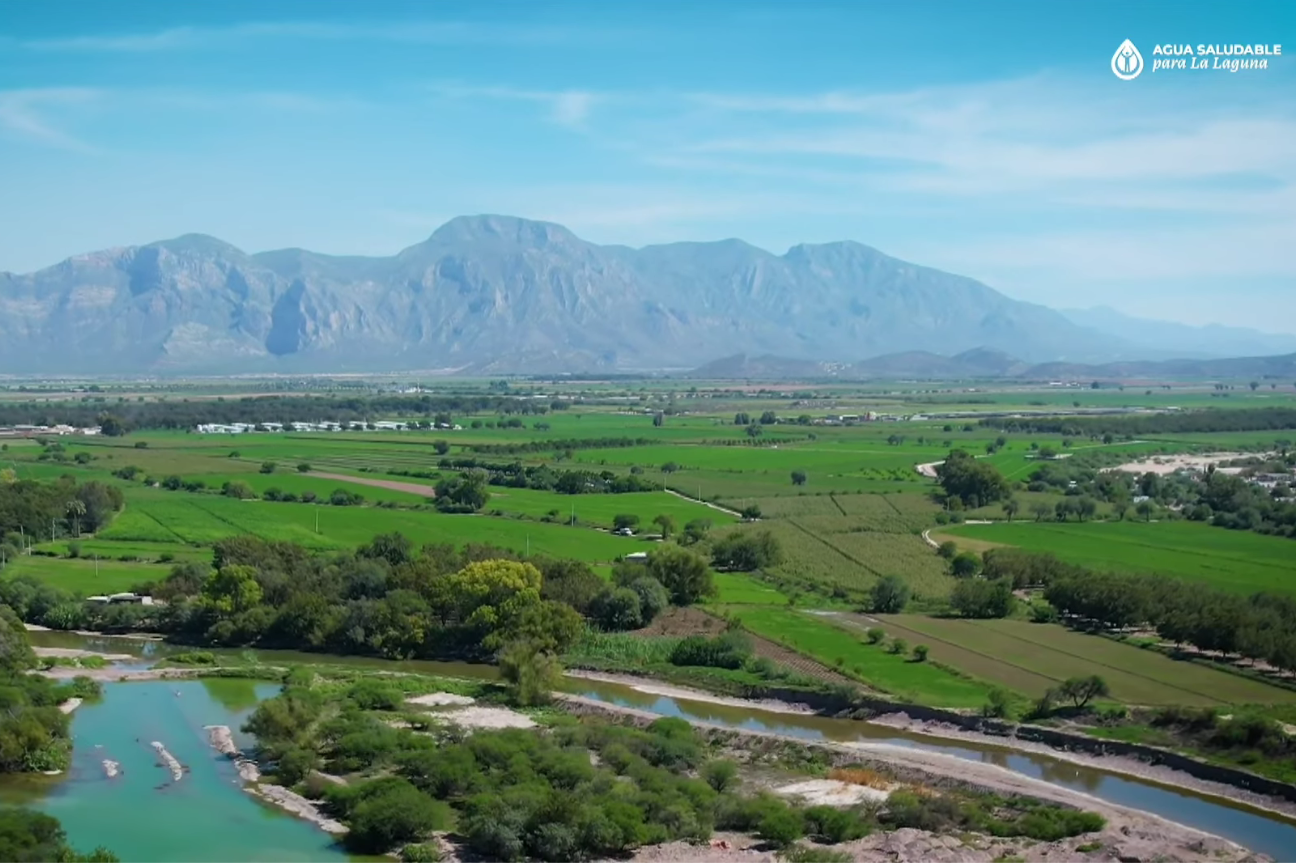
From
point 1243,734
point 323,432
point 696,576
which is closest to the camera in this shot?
point 1243,734

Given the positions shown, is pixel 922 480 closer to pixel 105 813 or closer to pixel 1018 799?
pixel 1018 799

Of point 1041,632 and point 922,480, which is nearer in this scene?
point 1041,632

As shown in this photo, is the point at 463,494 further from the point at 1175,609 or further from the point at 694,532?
the point at 1175,609

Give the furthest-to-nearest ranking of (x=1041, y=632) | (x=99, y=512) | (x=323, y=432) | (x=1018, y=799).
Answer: (x=323, y=432) < (x=99, y=512) < (x=1041, y=632) < (x=1018, y=799)

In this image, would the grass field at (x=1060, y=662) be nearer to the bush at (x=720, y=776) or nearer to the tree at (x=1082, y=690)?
the tree at (x=1082, y=690)

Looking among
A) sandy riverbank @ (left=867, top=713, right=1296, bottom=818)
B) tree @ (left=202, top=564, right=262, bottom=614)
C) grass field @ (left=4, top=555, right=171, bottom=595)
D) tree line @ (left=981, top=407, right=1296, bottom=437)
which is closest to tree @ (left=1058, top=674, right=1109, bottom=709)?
sandy riverbank @ (left=867, top=713, right=1296, bottom=818)

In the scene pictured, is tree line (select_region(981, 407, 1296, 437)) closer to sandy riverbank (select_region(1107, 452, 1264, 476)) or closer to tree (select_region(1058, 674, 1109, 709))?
sandy riverbank (select_region(1107, 452, 1264, 476))

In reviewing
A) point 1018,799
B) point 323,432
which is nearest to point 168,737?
point 1018,799
